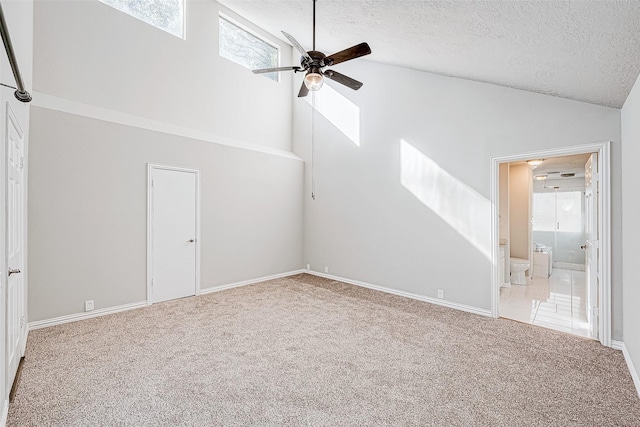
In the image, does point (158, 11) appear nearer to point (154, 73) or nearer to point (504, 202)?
point (154, 73)

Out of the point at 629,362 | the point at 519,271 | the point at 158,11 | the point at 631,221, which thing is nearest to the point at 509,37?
the point at 631,221

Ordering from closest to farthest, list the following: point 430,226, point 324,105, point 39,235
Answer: point 39,235, point 430,226, point 324,105

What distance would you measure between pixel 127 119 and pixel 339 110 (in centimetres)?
342

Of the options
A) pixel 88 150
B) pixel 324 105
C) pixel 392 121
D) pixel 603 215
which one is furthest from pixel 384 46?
pixel 88 150

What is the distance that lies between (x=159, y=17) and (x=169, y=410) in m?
5.33

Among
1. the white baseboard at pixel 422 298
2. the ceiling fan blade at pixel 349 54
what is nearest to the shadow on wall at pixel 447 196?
the white baseboard at pixel 422 298

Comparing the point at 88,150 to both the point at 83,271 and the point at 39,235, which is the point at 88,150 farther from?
the point at 83,271

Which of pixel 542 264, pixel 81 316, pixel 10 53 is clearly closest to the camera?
pixel 10 53

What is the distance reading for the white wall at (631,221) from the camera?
2.35 metres

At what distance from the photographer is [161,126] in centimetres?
446

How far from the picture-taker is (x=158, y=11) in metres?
4.61

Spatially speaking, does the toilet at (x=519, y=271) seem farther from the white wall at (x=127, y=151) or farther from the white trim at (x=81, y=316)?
the white trim at (x=81, y=316)

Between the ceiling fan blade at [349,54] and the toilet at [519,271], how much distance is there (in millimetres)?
4949

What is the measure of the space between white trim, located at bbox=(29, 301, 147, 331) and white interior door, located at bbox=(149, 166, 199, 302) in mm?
267
